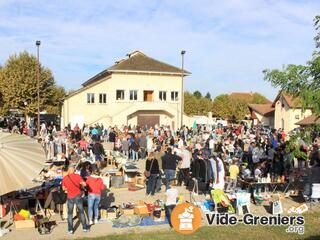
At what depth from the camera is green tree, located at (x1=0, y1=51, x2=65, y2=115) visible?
1929 inches

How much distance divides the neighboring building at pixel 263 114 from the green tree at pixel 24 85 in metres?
31.5

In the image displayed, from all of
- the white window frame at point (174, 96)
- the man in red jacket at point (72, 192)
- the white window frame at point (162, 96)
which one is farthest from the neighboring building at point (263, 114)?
the man in red jacket at point (72, 192)

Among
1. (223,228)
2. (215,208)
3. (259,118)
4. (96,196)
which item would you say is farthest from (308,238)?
(259,118)

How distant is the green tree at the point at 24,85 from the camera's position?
49.0 metres

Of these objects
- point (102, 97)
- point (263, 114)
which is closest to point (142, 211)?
point (102, 97)

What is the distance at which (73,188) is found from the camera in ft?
36.9

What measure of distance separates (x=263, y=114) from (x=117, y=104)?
2779 cm

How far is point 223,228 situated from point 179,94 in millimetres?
40792

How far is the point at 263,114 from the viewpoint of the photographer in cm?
6600

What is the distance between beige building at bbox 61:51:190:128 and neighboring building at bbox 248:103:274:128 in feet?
59.9

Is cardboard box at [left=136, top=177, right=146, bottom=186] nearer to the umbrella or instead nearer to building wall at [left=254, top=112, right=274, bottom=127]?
the umbrella

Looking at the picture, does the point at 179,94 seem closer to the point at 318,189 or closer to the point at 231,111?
the point at 231,111

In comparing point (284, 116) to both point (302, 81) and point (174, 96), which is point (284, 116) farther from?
point (302, 81)

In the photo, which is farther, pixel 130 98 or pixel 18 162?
pixel 130 98
